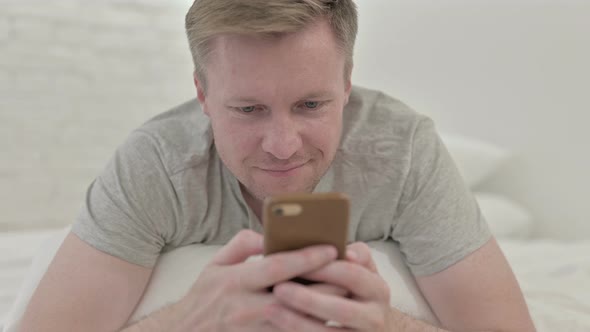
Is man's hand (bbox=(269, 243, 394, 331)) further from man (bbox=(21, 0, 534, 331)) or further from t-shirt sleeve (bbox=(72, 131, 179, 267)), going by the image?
t-shirt sleeve (bbox=(72, 131, 179, 267))

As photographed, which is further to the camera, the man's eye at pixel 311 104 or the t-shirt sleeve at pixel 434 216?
the t-shirt sleeve at pixel 434 216

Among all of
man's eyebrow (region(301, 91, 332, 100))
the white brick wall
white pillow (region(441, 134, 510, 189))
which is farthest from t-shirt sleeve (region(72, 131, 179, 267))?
white pillow (region(441, 134, 510, 189))

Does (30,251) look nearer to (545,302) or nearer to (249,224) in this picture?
(249,224)

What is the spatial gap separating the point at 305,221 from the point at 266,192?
0.39 meters

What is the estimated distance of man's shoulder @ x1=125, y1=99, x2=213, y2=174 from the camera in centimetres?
120

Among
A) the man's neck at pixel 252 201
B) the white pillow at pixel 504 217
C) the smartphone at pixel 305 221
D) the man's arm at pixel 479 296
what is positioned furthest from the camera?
the white pillow at pixel 504 217

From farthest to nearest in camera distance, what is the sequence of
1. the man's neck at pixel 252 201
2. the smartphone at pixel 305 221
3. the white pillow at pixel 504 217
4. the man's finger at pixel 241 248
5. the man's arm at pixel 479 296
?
the white pillow at pixel 504 217 → the man's neck at pixel 252 201 → the man's arm at pixel 479 296 → the man's finger at pixel 241 248 → the smartphone at pixel 305 221

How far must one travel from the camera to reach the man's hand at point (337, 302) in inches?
29.9

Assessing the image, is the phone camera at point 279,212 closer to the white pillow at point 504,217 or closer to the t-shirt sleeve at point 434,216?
the t-shirt sleeve at point 434,216

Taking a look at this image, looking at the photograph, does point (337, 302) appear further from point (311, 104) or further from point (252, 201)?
point (252, 201)

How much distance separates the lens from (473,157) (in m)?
2.19

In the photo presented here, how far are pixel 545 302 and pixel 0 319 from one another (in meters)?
1.25

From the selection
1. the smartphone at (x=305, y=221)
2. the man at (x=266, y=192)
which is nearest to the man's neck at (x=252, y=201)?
the man at (x=266, y=192)

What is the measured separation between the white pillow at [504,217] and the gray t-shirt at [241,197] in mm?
933
